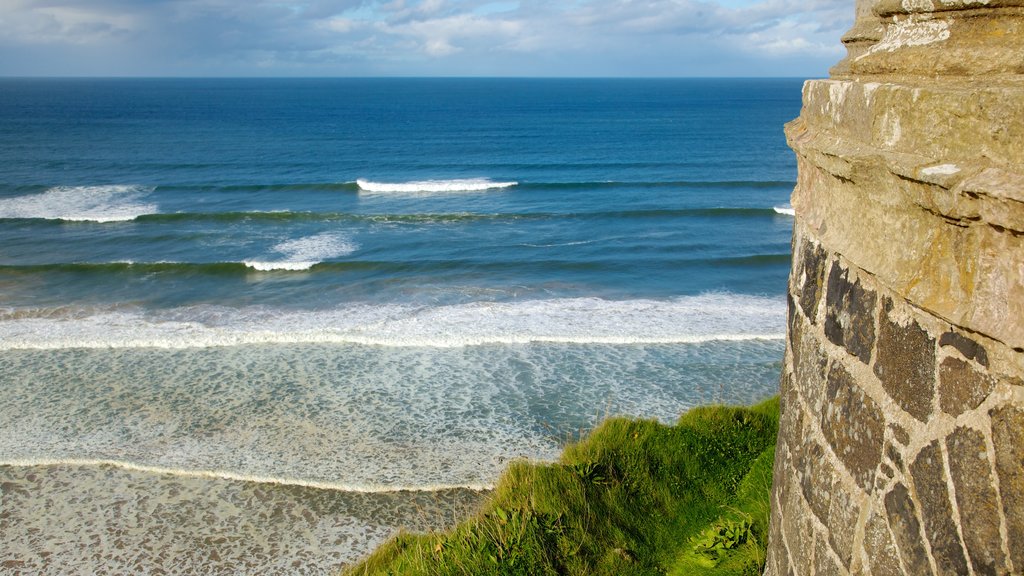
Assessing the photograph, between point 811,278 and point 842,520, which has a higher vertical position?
point 811,278

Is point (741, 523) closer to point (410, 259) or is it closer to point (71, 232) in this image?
point (410, 259)

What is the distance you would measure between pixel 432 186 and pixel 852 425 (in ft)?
91.4

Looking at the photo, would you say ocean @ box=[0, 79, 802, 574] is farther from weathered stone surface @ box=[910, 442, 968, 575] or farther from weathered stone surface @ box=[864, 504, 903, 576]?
weathered stone surface @ box=[910, 442, 968, 575]

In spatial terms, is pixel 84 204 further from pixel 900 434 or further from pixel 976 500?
pixel 976 500

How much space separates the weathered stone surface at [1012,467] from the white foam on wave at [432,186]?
2748cm

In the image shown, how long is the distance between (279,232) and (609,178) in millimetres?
14316

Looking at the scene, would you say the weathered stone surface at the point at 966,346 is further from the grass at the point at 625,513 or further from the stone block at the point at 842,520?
the grass at the point at 625,513

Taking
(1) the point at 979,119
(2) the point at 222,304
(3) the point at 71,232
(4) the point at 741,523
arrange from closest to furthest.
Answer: (1) the point at 979,119 → (4) the point at 741,523 → (2) the point at 222,304 → (3) the point at 71,232

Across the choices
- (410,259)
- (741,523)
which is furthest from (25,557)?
(410,259)

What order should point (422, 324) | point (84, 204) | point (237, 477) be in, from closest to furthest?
point (237, 477), point (422, 324), point (84, 204)

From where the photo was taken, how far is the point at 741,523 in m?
5.71

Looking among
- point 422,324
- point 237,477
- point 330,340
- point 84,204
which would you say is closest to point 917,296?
point 237,477

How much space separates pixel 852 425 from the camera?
2545 mm

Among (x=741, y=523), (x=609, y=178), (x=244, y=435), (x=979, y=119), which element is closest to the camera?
(x=979, y=119)
